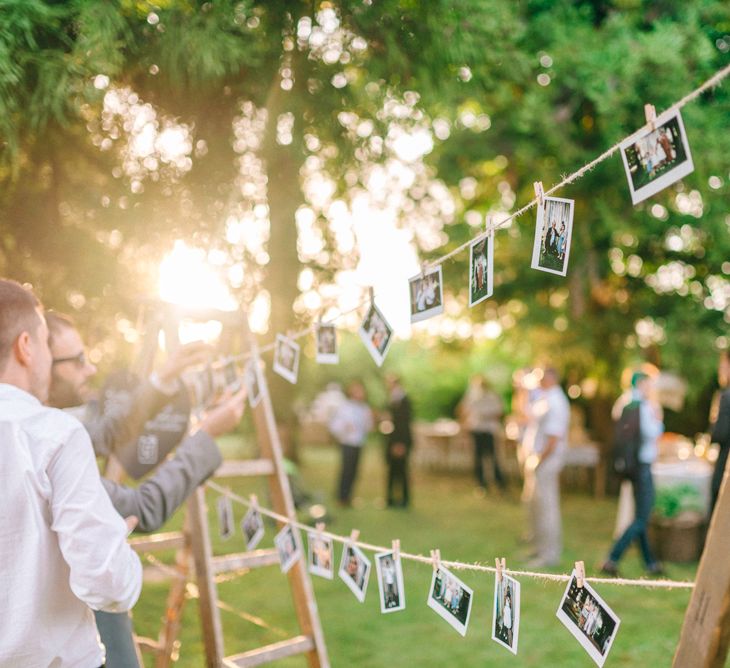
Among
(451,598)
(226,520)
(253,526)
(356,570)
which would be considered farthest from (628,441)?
(451,598)

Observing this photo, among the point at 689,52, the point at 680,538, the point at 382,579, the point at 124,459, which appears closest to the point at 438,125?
the point at 689,52

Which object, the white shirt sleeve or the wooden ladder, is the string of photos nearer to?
the wooden ladder

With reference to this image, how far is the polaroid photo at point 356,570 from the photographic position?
2387mm

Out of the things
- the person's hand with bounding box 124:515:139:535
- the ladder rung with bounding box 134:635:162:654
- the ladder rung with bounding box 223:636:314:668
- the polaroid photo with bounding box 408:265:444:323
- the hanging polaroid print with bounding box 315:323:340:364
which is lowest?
the ladder rung with bounding box 134:635:162:654

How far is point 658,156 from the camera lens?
1534 mm

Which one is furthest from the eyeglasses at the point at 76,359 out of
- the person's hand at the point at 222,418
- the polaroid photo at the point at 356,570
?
the polaroid photo at the point at 356,570

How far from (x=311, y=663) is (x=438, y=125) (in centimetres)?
860

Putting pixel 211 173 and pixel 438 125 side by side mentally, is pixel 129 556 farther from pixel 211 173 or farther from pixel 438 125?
pixel 438 125

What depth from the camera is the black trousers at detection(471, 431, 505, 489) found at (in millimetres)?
10992

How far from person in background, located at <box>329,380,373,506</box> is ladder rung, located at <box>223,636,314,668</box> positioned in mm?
6681

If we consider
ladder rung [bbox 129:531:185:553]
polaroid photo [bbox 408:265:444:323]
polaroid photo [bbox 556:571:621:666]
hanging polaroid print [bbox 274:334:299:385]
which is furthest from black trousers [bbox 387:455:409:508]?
polaroid photo [bbox 556:571:621:666]

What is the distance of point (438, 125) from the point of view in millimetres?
10461

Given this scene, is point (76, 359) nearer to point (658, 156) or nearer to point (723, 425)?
point (658, 156)

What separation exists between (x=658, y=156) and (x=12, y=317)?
56.9 inches
